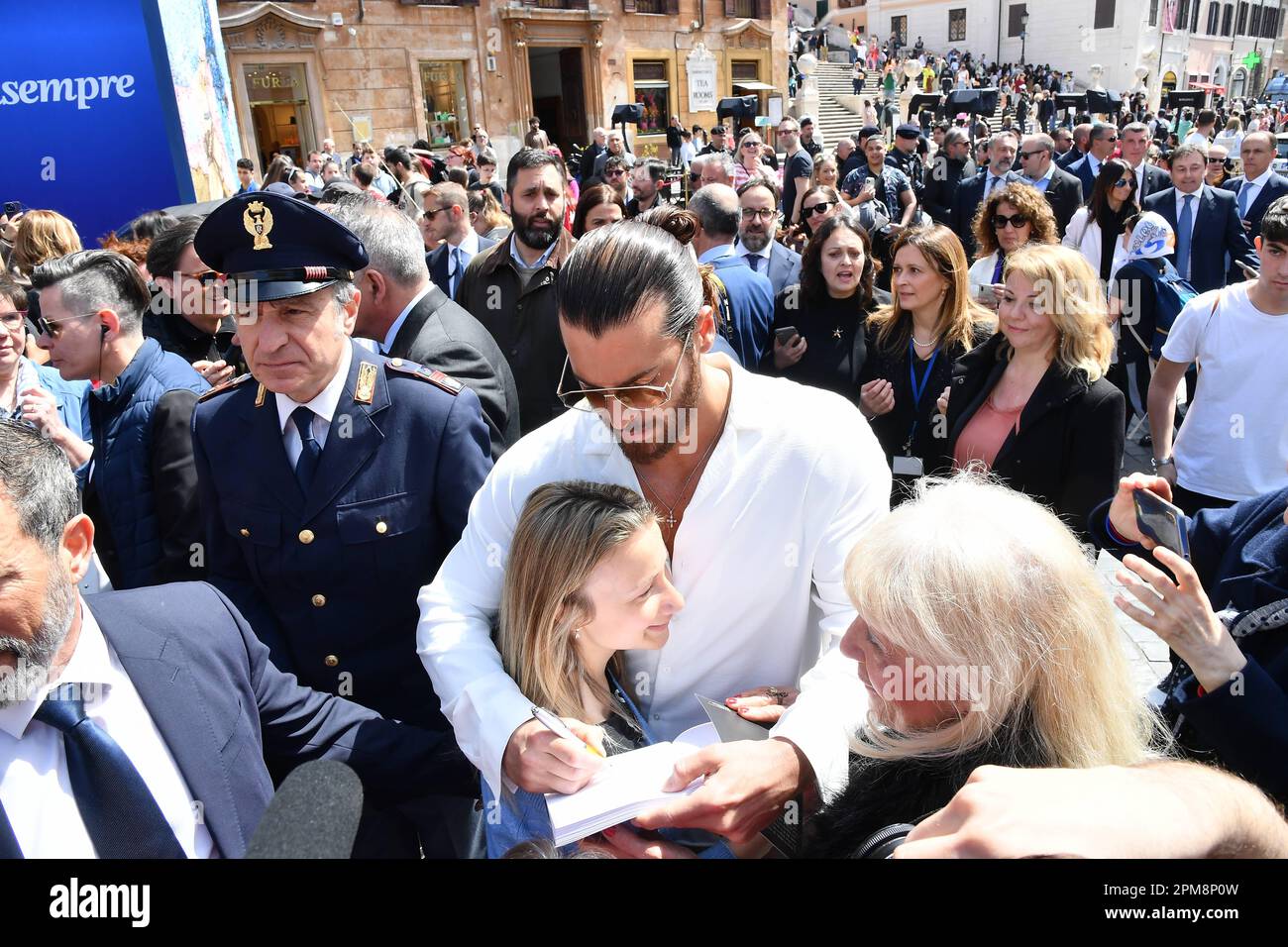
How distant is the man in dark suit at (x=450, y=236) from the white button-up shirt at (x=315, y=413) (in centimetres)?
354

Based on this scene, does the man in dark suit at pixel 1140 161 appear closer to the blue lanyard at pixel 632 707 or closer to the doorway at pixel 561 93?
the blue lanyard at pixel 632 707

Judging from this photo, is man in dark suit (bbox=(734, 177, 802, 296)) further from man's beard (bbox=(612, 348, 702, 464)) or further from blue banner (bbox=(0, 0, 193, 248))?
blue banner (bbox=(0, 0, 193, 248))

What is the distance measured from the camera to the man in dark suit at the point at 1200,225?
6504 millimetres

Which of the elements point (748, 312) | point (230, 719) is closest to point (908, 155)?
point (748, 312)

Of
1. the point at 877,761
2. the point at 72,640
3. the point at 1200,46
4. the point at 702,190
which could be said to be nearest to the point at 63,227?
the point at 702,190

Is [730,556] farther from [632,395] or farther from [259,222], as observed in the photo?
[259,222]

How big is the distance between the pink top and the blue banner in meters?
6.78

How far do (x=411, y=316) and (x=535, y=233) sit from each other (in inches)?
60.1

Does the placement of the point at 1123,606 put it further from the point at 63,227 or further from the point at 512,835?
the point at 63,227

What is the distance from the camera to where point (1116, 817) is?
706 millimetres

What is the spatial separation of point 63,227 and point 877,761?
6.03 meters

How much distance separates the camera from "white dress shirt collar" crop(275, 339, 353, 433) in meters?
2.24

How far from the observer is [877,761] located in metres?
1.45

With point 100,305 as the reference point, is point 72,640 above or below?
below
